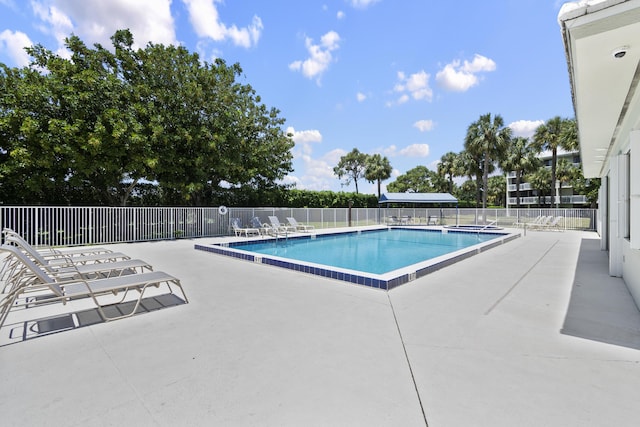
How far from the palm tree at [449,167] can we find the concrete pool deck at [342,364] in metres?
37.0

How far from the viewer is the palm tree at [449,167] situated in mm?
38844

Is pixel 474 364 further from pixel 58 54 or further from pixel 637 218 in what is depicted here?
pixel 58 54

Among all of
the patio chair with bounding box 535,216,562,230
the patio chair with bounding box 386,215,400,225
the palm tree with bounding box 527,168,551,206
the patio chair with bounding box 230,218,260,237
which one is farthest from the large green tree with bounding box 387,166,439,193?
the patio chair with bounding box 230,218,260,237

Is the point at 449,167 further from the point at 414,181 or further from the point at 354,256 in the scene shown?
the point at 354,256

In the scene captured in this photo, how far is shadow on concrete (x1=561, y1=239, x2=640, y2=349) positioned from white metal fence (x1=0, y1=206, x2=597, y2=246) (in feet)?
48.5

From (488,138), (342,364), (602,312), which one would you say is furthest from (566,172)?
(342,364)

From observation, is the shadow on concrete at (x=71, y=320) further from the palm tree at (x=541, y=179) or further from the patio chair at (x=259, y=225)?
the palm tree at (x=541, y=179)

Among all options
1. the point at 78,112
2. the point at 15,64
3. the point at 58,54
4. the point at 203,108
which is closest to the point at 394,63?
the point at 203,108

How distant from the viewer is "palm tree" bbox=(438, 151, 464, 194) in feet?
127

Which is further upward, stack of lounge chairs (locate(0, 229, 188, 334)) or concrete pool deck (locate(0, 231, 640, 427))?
stack of lounge chairs (locate(0, 229, 188, 334))

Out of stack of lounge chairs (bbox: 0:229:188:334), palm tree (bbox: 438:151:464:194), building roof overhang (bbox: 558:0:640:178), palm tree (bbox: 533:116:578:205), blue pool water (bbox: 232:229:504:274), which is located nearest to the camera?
building roof overhang (bbox: 558:0:640:178)

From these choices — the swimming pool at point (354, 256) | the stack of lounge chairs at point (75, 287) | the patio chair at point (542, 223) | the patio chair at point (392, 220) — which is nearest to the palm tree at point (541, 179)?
the patio chair at point (542, 223)

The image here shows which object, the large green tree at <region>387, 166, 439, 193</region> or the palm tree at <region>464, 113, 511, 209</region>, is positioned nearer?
the palm tree at <region>464, 113, 511, 209</region>

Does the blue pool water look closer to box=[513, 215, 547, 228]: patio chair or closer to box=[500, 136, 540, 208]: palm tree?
box=[513, 215, 547, 228]: patio chair
